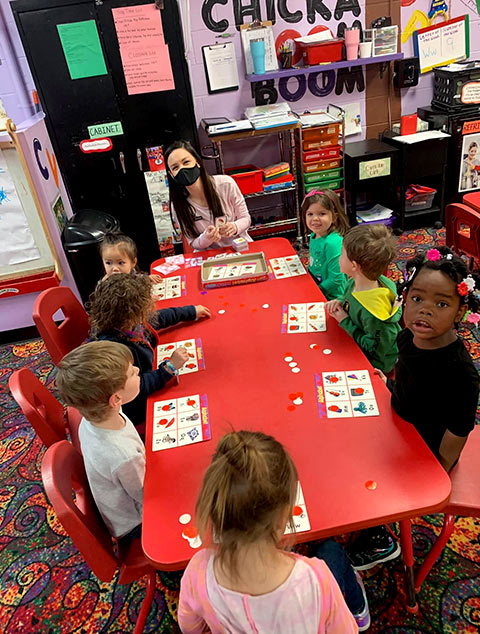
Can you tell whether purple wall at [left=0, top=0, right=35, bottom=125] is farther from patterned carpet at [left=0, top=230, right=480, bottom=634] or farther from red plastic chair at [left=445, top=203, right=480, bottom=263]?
red plastic chair at [left=445, top=203, right=480, bottom=263]

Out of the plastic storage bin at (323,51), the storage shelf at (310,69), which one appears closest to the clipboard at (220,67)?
the storage shelf at (310,69)

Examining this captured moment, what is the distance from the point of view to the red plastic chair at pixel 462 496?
129 cm

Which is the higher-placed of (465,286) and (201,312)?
(465,286)

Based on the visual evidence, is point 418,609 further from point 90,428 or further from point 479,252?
point 479,252

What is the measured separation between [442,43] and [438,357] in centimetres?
363

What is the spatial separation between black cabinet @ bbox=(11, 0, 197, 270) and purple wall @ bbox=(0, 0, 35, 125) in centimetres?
48

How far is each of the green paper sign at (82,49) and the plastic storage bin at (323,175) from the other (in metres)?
1.68

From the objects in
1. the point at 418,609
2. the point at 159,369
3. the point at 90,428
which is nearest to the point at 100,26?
the point at 159,369

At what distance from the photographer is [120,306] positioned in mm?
1630

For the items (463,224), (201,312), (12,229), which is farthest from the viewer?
(12,229)

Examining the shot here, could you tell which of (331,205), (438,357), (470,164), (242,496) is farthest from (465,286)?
(470,164)

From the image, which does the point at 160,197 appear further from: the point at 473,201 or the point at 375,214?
the point at 473,201

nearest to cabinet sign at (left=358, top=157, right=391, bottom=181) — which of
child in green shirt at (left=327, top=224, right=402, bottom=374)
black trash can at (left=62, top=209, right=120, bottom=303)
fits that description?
black trash can at (left=62, top=209, right=120, bottom=303)

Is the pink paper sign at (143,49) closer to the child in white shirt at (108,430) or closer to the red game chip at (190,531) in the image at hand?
the child in white shirt at (108,430)
